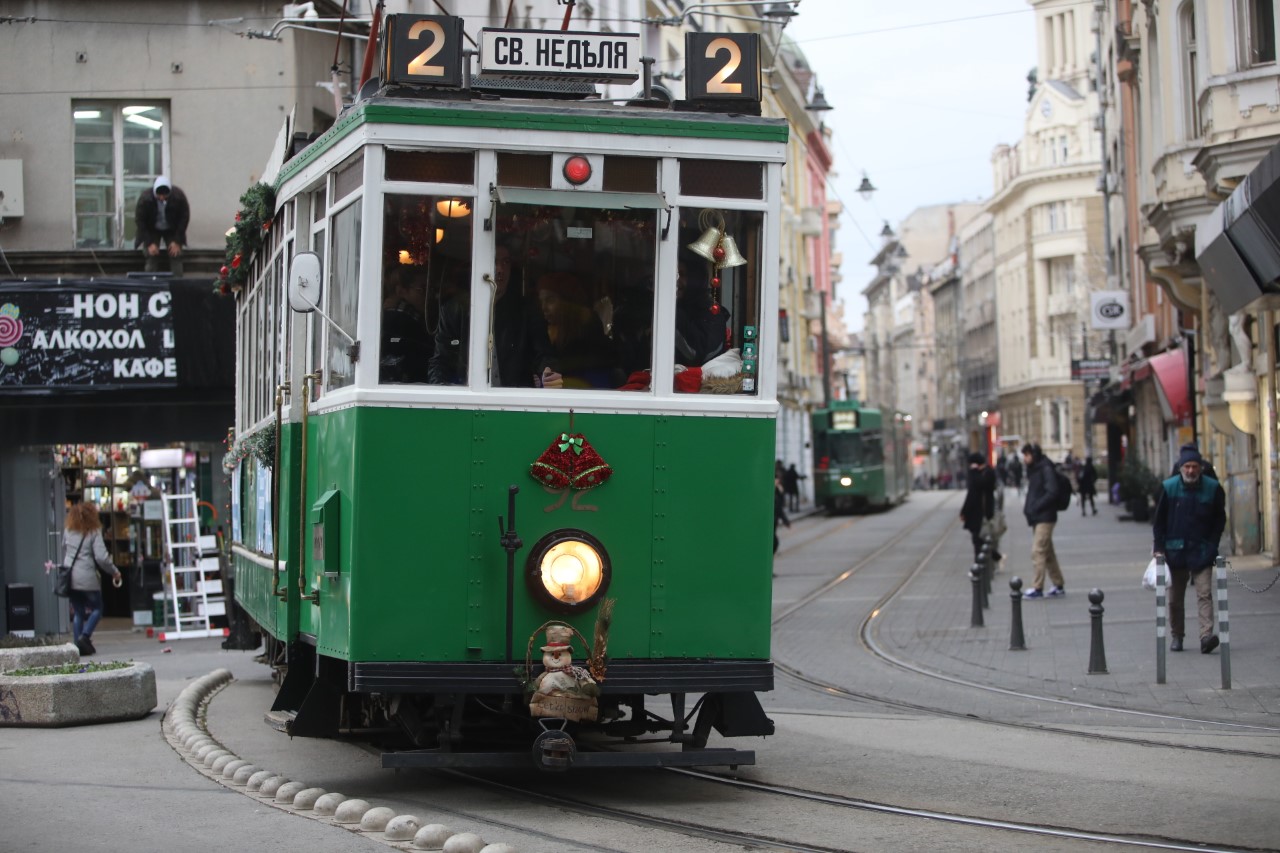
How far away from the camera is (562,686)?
8391mm

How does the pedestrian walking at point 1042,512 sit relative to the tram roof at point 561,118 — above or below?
below

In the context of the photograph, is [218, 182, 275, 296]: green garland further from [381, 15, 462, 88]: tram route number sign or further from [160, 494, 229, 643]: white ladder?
[160, 494, 229, 643]: white ladder

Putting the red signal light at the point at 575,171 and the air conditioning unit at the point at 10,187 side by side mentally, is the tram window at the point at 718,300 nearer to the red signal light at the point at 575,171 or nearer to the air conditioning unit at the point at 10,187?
the red signal light at the point at 575,171

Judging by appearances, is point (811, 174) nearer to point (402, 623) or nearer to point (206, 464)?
point (206, 464)

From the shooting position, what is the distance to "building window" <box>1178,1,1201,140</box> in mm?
24688

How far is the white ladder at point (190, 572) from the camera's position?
→ 21.4 m

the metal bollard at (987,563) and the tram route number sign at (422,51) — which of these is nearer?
the tram route number sign at (422,51)

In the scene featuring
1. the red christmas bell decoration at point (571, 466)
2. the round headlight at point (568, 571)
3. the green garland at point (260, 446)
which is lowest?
the round headlight at point (568, 571)

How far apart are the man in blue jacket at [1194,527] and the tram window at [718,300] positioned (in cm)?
729

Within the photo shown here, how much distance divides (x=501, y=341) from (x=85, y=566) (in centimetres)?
1177

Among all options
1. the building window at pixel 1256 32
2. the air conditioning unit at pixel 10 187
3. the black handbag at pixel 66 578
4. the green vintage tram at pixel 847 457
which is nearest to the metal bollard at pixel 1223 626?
the building window at pixel 1256 32

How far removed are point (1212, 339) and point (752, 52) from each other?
2098 centimetres

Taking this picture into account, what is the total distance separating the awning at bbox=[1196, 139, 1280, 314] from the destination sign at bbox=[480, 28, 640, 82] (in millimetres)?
6238

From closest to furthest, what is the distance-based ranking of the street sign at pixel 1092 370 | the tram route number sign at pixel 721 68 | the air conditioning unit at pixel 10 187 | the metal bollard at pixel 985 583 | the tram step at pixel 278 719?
the tram route number sign at pixel 721 68
the tram step at pixel 278 719
the metal bollard at pixel 985 583
the air conditioning unit at pixel 10 187
the street sign at pixel 1092 370
